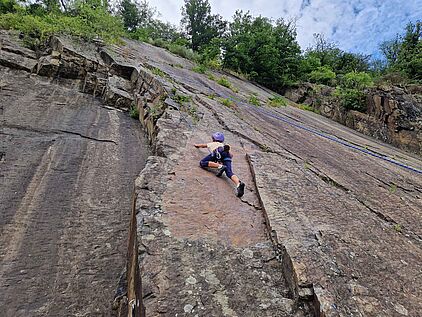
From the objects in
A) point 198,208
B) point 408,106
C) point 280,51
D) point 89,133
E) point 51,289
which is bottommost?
point 51,289

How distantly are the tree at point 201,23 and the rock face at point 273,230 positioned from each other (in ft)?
70.5

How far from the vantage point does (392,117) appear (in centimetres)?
1313

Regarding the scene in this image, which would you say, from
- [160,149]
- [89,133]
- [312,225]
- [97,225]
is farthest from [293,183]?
[89,133]

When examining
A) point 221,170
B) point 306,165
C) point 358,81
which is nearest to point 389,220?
point 306,165

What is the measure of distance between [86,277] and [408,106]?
46.3 feet

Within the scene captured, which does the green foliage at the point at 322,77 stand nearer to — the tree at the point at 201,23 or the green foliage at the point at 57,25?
the tree at the point at 201,23

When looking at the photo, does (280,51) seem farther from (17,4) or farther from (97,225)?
(97,225)

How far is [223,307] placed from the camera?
2.52 m

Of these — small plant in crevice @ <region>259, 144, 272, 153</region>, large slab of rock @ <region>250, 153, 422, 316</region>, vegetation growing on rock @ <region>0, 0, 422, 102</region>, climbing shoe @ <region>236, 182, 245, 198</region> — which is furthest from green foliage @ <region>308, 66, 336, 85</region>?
climbing shoe @ <region>236, 182, 245, 198</region>

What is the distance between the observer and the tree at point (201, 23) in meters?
26.5

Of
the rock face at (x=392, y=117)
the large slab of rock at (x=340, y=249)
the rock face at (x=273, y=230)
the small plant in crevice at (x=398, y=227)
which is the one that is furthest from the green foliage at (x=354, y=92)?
the small plant in crevice at (x=398, y=227)

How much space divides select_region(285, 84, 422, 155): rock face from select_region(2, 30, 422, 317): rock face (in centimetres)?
639

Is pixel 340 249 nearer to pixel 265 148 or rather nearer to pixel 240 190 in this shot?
pixel 240 190

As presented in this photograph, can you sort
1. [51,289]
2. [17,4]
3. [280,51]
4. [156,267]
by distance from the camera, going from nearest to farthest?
[156,267] < [51,289] < [17,4] < [280,51]
